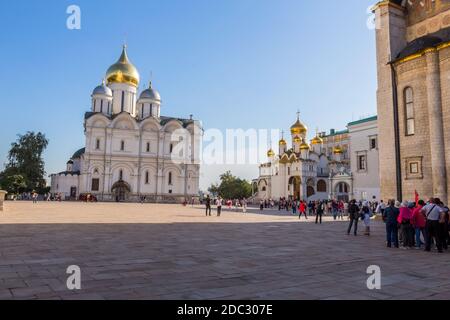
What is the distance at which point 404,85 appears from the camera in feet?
60.9

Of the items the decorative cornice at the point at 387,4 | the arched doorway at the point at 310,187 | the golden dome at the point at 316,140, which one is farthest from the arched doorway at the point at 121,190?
the decorative cornice at the point at 387,4

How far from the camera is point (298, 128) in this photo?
6550cm

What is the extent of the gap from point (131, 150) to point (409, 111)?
45.4 metres

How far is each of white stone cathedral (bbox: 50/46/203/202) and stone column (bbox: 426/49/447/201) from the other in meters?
44.5

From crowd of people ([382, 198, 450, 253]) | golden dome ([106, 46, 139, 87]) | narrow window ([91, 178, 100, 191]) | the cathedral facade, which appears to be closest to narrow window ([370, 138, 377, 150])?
the cathedral facade

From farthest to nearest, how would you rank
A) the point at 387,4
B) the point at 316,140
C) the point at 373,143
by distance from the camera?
the point at 316,140
the point at 373,143
the point at 387,4

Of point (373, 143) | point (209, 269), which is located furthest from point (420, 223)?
point (373, 143)

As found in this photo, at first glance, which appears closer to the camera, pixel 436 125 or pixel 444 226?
pixel 444 226

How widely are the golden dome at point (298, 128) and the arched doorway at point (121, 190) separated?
3206 centimetres

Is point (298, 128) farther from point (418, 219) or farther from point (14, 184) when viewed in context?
point (418, 219)

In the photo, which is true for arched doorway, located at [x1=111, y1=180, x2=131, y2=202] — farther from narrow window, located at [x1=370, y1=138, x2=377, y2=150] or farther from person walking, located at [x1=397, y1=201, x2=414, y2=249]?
person walking, located at [x1=397, y1=201, x2=414, y2=249]

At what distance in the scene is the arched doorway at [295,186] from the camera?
60309 mm
